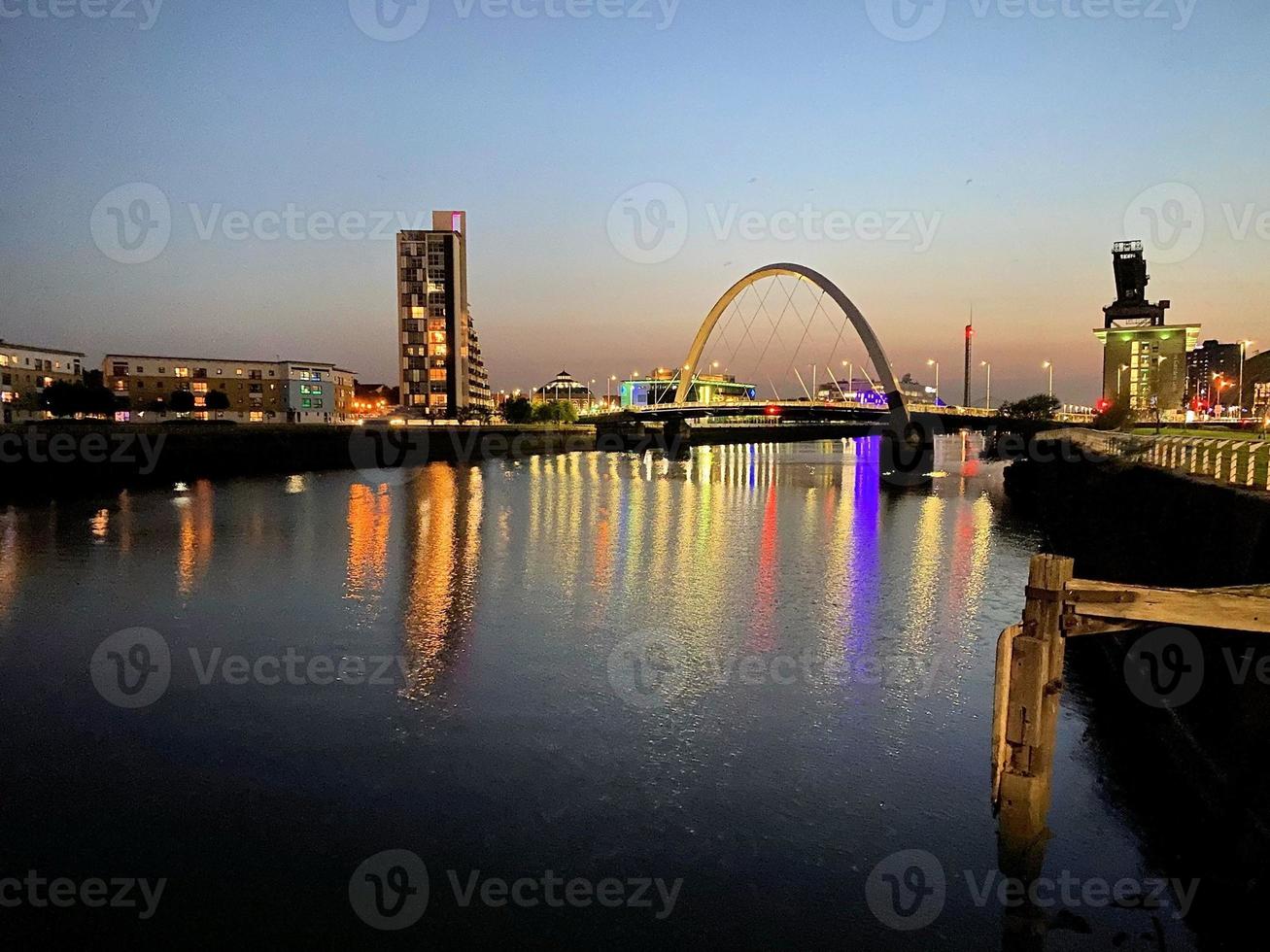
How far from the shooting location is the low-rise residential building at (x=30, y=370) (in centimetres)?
7712

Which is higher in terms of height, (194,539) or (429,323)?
(429,323)

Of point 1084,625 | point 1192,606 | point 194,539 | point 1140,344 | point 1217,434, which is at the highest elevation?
point 1140,344

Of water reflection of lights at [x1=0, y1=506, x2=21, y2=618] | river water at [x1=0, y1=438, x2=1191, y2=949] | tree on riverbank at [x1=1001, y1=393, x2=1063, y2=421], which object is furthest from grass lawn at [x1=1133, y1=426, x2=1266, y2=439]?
tree on riverbank at [x1=1001, y1=393, x2=1063, y2=421]

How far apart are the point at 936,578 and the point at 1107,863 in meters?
14.1

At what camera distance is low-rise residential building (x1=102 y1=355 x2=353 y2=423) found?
92688 millimetres

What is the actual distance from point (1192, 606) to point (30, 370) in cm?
9892

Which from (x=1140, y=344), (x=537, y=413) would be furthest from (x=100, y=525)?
(x=1140, y=344)

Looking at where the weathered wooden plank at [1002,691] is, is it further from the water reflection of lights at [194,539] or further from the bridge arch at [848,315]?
the bridge arch at [848,315]

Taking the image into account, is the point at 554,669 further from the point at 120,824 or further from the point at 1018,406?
the point at 1018,406

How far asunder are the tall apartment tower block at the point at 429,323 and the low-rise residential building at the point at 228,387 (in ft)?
35.7

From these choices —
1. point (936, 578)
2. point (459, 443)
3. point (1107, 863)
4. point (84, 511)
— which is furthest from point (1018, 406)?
point (1107, 863)

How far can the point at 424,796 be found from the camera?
8883 millimetres

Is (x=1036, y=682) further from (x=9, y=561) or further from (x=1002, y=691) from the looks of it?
(x=9, y=561)

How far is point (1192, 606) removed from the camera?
628cm
